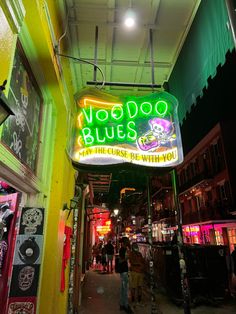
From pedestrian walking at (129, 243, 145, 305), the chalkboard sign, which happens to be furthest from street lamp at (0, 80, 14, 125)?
pedestrian walking at (129, 243, 145, 305)

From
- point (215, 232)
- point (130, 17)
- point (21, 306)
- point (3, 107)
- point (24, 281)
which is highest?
point (130, 17)

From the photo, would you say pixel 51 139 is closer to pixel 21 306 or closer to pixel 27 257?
pixel 27 257

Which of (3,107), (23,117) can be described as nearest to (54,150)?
(23,117)

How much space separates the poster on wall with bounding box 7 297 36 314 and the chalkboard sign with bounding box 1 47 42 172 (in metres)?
1.59

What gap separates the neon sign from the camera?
10.8ft

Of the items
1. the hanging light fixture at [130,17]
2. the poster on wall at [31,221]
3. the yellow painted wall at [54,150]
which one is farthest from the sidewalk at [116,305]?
the hanging light fixture at [130,17]

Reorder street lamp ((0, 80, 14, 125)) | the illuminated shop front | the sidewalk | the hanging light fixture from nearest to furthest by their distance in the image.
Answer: street lamp ((0, 80, 14, 125))
the hanging light fixture
the sidewalk
the illuminated shop front

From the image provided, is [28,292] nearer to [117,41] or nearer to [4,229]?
[4,229]

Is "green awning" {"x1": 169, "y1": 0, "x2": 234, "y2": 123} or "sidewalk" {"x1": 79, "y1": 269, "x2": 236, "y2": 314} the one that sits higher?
"green awning" {"x1": 169, "y1": 0, "x2": 234, "y2": 123}

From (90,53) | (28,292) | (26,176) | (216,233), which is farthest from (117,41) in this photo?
(216,233)

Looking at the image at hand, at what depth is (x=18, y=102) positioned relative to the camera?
284 centimetres

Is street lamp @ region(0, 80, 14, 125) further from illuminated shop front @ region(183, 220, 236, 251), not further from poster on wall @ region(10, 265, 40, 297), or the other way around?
illuminated shop front @ region(183, 220, 236, 251)

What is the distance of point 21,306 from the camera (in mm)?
2975

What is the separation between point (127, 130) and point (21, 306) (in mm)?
2505
